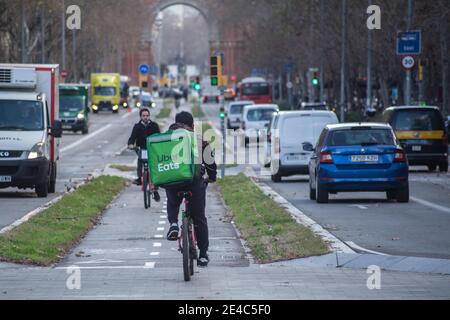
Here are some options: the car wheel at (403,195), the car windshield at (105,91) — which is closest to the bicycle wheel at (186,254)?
the car wheel at (403,195)

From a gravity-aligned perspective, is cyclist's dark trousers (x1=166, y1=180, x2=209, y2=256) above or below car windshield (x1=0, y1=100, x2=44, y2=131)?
below

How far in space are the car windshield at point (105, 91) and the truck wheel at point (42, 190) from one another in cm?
8477

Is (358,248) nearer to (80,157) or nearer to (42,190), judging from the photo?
(42,190)

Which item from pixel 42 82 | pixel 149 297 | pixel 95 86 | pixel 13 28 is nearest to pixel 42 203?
pixel 42 82

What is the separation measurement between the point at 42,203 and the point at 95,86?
8661cm

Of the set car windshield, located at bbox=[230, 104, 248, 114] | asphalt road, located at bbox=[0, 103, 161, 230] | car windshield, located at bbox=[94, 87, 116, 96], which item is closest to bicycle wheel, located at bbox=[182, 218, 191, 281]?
asphalt road, located at bbox=[0, 103, 161, 230]

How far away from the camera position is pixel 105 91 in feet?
376

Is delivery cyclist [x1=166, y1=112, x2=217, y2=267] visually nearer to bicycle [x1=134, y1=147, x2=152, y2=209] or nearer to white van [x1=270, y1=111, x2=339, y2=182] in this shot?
bicycle [x1=134, y1=147, x2=152, y2=209]

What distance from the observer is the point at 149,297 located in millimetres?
12547

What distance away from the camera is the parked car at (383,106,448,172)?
1501 inches

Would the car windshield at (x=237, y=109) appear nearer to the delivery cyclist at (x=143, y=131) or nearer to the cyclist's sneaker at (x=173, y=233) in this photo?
the delivery cyclist at (x=143, y=131)

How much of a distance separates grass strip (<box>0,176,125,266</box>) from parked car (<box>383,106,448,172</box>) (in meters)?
10.5

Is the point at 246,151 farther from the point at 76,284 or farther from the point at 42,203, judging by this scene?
the point at 76,284

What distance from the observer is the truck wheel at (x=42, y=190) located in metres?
29.1
